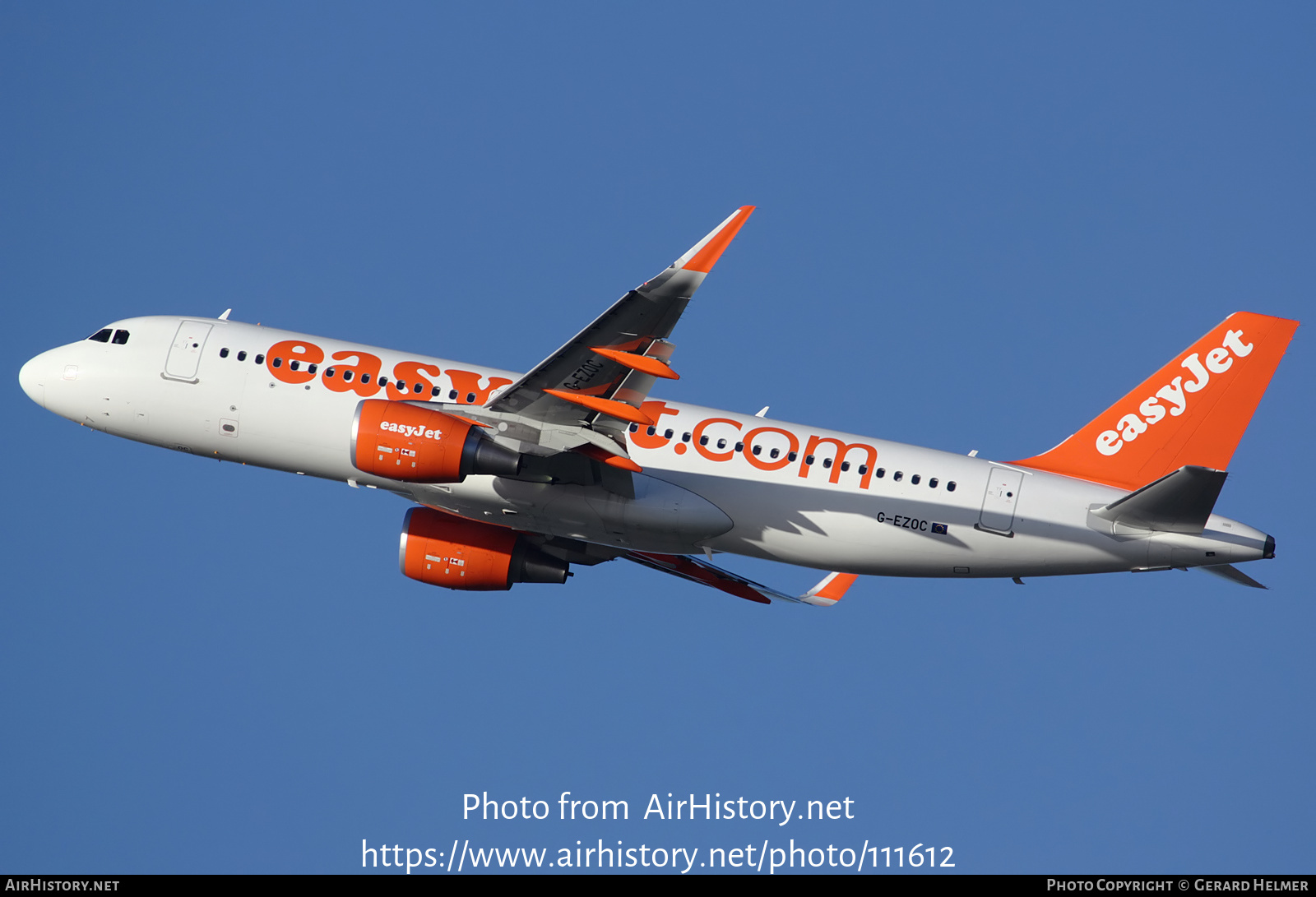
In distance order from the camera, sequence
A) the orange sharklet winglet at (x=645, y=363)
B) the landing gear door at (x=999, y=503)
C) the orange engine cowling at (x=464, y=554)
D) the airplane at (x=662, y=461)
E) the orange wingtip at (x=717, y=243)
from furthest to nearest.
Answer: the orange engine cowling at (x=464, y=554)
the landing gear door at (x=999, y=503)
the airplane at (x=662, y=461)
the orange sharklet winglet at (x=645, y=363)
the orange wingtip at (x=717, y=243)

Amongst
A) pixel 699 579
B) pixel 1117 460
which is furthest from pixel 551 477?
pixel 1117 460

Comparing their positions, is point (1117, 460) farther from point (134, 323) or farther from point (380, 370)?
point (134, 323)

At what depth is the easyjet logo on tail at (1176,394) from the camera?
31547mm

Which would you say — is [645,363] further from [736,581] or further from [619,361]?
[736,581]

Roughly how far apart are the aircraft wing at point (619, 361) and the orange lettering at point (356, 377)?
4.54m

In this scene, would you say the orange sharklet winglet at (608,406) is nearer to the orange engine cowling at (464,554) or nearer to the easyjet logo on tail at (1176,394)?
the orange engine cowling at (464,554)

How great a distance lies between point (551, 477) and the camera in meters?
29.5

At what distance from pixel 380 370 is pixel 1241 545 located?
781 inches

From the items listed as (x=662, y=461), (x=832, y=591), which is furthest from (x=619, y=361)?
(x=832, y=591)

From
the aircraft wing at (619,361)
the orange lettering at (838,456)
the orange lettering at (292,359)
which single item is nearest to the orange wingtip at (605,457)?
the aircraft wing at (619,361)

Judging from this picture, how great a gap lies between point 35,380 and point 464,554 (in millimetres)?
11662

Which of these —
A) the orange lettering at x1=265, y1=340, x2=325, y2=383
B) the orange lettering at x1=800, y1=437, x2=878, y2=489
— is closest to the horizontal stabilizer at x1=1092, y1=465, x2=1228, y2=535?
the orange lettering at x1=800, y1=437, x2=878, y2=489

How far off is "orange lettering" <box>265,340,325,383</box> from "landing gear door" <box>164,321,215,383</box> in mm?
1857
